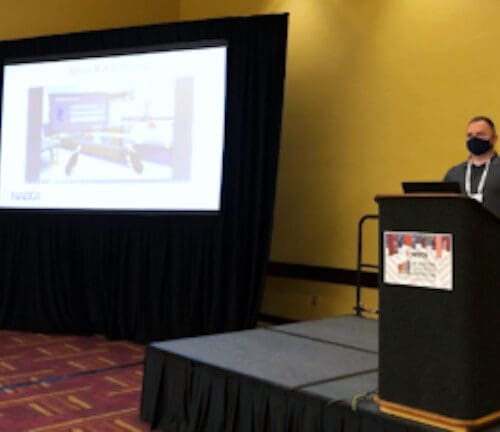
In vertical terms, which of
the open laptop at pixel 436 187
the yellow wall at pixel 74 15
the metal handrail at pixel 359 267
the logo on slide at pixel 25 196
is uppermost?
the yellow wall at pixel 74 15

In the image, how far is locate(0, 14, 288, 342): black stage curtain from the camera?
454cm

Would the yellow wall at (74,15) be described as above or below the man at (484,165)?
above

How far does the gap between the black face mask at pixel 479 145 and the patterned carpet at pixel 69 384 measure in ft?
7.18

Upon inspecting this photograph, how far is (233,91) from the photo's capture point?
4566mm

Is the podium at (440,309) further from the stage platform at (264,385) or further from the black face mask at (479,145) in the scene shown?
the black face mask at (479,145)

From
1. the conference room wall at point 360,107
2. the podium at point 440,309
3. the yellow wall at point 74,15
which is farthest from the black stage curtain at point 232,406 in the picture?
the yellow wall at point 74,15

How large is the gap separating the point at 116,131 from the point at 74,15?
4.72 feet

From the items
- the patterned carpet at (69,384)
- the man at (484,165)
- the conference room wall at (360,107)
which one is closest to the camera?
the patterned carpet at (69,384)

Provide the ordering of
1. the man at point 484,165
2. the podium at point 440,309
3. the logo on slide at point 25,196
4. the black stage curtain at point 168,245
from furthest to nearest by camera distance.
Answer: the logo on slide at point 25,196, the black stage curtain at point 168,245, the man at point 484,165, the podium at point 440,309

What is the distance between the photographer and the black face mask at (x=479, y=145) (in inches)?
133

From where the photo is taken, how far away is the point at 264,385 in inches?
96.6

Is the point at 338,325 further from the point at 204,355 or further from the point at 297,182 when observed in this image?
the point at 297,182

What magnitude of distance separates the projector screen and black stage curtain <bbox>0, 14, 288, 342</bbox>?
12cm

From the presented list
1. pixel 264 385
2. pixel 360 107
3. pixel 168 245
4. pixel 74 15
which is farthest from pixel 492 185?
pixel 74 15
